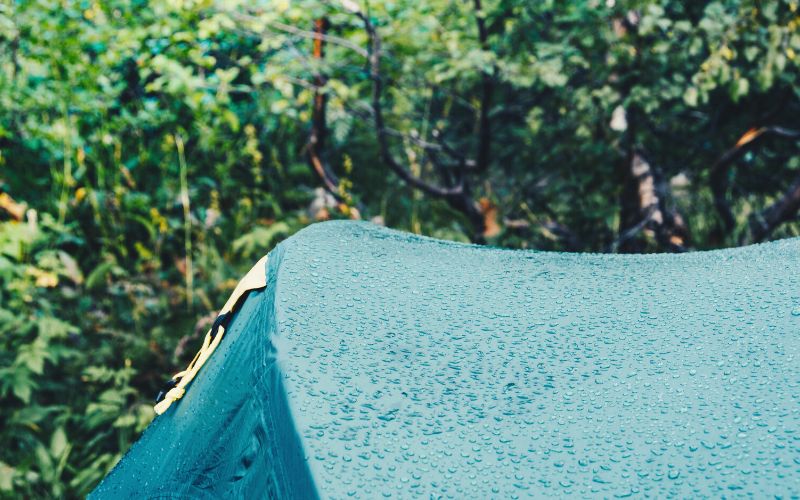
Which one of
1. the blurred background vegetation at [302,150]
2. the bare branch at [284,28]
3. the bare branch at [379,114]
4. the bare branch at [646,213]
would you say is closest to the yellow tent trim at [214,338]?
the blurred background vegetation at [302,150]

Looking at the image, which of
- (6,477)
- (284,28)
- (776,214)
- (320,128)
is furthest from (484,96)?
(6,477)

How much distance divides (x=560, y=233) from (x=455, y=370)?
119 inches

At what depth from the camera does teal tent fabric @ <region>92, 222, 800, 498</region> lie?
813 millimetres

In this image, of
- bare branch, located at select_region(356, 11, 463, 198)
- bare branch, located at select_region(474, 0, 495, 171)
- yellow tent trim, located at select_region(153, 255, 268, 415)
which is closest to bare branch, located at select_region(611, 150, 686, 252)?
bare branch, located at select_region(474, 0, 495, 171)

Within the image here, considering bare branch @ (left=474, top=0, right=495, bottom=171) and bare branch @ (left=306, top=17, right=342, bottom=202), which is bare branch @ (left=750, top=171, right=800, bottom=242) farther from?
bare branch @ (left=306, top=17, right=342, bottom=202)

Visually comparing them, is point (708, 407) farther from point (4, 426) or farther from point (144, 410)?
point (4, 426)

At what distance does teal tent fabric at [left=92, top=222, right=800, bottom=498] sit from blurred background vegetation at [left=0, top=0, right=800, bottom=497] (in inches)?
79.7

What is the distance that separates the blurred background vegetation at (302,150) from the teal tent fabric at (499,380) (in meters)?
2.02

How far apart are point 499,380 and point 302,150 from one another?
3885 millimetres

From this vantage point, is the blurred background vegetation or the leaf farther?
the blurred background vegetation

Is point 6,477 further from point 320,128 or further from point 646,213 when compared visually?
point 646,213

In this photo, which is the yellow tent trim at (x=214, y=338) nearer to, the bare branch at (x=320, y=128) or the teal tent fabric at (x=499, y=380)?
the teal tent fabric at (x=499, y=380)

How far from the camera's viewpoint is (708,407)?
2.86 ft

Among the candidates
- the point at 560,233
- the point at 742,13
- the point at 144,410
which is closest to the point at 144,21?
the point at 144,410
